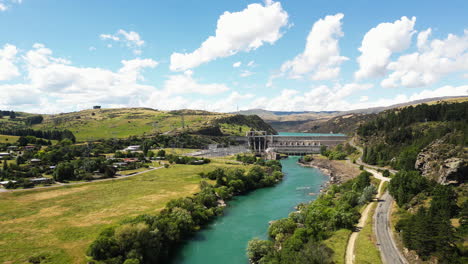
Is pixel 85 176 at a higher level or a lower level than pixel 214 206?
higher

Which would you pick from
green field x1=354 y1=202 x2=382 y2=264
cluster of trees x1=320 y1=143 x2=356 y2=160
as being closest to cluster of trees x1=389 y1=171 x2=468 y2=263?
green field x1=354 y1=202 x2=382 y2=264

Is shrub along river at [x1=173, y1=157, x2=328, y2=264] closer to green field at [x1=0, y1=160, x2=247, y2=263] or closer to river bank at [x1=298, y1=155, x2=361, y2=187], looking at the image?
river bank at [x1=298, y1=155, x2=361, y2=187]

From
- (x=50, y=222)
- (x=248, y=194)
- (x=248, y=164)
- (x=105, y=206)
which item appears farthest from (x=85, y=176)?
(x=248, y=164)

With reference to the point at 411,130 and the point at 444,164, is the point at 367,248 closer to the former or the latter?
the point at 444,164

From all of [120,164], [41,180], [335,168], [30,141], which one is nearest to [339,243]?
[41,180]

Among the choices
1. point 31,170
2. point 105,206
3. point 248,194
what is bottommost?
point 248,194

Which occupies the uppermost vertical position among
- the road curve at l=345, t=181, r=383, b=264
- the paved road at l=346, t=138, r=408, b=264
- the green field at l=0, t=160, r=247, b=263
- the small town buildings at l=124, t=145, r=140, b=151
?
the small town buildings at l=124, t=145, r=140, b=151

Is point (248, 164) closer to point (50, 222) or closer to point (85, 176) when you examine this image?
point (85, 176)
